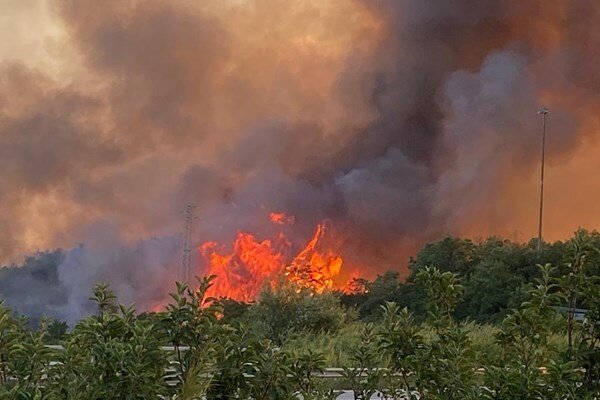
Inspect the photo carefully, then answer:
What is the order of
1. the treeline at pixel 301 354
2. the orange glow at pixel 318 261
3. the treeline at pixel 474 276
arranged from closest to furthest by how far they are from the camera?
the treeline at pixel 301 354 < the treeline at pixel 474 276 < the orange glow at pixel 318 261

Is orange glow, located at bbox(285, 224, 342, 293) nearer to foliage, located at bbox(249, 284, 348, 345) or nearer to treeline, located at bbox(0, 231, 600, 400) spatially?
foliage, located at bbox(249, 284, 348, 345)

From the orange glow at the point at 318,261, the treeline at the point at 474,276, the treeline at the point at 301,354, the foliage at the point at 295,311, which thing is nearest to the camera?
the treeline at the point at 301,354

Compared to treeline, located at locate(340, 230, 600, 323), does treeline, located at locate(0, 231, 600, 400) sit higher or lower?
lower

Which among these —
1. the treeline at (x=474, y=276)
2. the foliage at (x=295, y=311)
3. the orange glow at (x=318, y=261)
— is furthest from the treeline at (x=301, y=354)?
the orange glow at (x=318, y=261)

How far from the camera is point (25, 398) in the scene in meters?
2.48

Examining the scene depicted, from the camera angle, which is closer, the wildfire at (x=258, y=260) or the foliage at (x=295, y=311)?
the foliage at (x=295, y=311)

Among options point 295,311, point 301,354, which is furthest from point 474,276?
point 301,354

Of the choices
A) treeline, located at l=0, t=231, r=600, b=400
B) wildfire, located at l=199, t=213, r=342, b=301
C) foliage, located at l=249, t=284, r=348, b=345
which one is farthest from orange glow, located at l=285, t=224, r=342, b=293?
treeline, located at l=0, t=231, r=600, b=400

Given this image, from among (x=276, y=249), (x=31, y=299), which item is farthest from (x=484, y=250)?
(x=31, y=299)

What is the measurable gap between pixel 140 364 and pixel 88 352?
32cm

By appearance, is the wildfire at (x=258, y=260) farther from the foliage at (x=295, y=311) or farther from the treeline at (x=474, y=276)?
the foliage at (x=295, y=311)

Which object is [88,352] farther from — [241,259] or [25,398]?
[241,259]

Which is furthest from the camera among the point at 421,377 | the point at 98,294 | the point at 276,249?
the point at 276,249

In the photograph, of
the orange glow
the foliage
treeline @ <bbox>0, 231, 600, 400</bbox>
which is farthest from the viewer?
the orange glow
